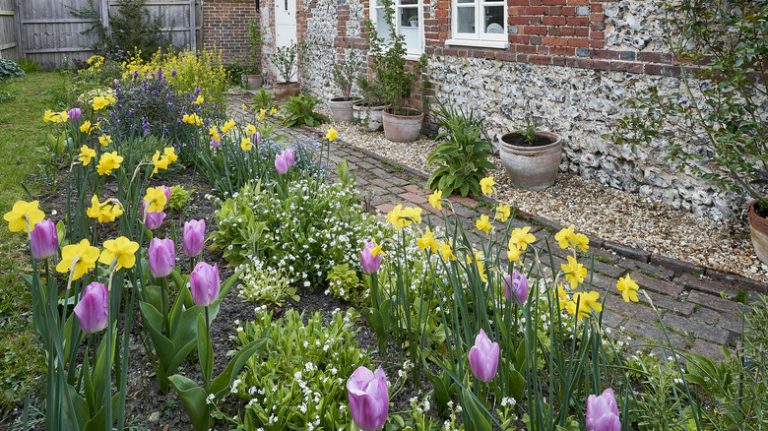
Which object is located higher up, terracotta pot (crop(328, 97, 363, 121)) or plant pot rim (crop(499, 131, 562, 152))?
terracotta pot (crop(328, 97, 363, 121))

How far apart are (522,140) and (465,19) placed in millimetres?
2031

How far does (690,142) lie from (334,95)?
6540 millimetres

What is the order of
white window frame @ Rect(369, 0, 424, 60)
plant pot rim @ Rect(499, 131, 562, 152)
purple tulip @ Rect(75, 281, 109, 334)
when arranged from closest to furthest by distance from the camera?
purple tulip @ Rect(75, 281, 109, 334), plant pot rim @ Rect(499, 131, 562, 152), white window frame @ Rect(369, 0, 424, 60)

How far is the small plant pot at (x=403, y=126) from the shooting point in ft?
24.4

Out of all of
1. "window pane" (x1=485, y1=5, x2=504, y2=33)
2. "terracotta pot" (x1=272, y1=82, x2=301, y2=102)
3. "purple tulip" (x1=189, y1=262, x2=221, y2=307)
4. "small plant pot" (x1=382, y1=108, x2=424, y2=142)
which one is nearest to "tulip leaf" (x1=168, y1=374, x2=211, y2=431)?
"purple tulip" (x1=189, y1=262, x2=221, y2=307)

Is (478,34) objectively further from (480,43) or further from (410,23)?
(410,23)

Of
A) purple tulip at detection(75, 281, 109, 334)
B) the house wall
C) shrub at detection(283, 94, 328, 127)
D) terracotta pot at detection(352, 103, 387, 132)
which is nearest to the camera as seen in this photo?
purple tulip at detection(75, 281, 109, 334)

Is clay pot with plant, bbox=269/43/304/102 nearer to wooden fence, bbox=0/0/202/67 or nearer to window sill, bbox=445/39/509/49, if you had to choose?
wooden fence, bbox=0/0/202/67

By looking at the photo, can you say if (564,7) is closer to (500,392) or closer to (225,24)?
(500,392)

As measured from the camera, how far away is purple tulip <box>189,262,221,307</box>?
1.76m

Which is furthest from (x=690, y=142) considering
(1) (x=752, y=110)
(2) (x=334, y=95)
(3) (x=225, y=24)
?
(3) (x=225, y=24)

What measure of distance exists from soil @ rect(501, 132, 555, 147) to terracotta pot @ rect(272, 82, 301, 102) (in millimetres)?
6665

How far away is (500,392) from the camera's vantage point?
6.27 ft

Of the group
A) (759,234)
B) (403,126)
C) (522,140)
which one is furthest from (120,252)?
(403,126)
